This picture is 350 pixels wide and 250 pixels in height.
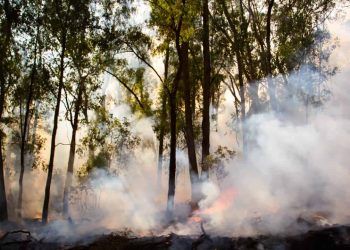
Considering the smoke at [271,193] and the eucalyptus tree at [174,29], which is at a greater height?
the eucalyptus tree at [174,29]

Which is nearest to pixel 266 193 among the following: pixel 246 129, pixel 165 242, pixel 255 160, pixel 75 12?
pixel 255 160

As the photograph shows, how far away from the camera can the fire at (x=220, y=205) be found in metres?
14.7

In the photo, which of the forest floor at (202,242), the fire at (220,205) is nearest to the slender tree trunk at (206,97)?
the fire at (220,205)

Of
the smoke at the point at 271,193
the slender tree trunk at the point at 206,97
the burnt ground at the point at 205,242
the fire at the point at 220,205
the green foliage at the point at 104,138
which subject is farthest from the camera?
the green foliage at the point at 104,138

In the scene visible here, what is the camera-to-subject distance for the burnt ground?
394 inches

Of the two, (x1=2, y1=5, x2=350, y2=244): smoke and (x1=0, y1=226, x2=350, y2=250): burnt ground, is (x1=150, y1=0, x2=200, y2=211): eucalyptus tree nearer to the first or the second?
(x1=2, y1=5, x2=350, y2=244): smoke

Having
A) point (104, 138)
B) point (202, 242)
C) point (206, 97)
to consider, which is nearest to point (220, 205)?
point (202, 242)

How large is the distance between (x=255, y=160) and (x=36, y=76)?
13.8m

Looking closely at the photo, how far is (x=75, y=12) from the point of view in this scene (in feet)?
73.7

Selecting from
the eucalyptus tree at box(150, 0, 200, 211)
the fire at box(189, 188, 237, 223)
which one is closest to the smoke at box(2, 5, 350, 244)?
the fire at box(189, 188, 237, 223)

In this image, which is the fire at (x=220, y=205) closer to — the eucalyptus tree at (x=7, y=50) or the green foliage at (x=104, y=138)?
the eucalyptus tree at (x=7, y=50)

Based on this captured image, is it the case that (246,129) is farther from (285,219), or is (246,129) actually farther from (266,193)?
(285,219)

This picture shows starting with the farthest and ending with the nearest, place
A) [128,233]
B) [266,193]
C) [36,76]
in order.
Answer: [36,76] < [266,193] < [128,233]

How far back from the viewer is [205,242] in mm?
11266
